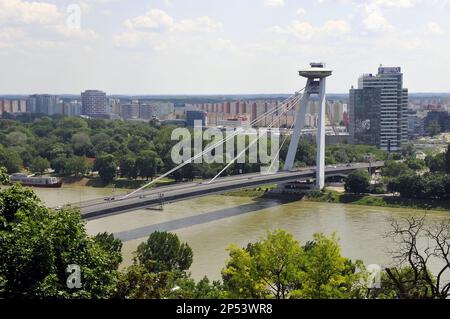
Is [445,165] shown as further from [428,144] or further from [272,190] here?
[428,144]

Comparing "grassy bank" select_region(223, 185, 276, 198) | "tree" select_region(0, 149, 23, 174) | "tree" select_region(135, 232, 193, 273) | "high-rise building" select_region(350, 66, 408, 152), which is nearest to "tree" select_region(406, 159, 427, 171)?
"grassy bank" select_region(223, 185, 276, 198)

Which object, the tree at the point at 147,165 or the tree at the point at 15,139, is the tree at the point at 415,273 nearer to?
the tree at the point at 147,165

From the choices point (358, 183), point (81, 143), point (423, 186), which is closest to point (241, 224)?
point (358, 183)

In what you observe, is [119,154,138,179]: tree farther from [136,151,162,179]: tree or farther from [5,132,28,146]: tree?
[5,132,28,146]: tree

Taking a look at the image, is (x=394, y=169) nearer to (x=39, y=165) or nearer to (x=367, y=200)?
(x=367, y=200)

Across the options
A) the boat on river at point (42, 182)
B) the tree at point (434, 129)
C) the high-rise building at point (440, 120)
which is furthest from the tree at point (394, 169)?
the high-rise building at point (440, 120)
